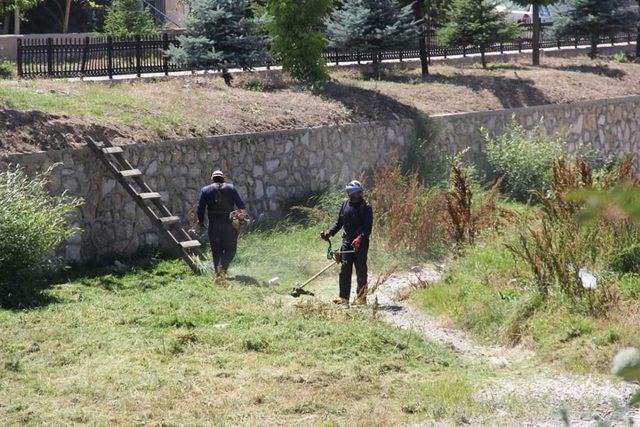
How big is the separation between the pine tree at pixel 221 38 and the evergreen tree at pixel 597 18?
19299 mm

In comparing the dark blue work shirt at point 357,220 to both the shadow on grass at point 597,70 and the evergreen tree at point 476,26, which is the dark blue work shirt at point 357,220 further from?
the shadow on grass at point 597,70

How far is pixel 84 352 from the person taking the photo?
385 inches

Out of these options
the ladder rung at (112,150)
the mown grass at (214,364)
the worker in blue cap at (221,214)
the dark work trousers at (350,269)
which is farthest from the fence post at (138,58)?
the dark work trousers at (350,269)

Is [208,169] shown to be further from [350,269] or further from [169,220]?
[350,269]

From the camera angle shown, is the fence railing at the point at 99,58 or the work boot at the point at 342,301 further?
the fence railing at the point at 99,58

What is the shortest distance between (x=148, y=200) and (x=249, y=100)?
5.23 meters

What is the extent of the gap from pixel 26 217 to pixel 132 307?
5.80 ft

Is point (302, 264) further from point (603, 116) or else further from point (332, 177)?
point (603, 116)

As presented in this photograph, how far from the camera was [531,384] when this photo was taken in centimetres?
925

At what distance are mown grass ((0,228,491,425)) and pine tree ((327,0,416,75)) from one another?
50.4 ft

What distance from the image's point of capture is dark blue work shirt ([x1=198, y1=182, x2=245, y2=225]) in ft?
46.5

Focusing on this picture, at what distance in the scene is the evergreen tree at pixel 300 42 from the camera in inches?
910

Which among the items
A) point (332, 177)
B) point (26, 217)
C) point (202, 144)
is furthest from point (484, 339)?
point (332, 177)

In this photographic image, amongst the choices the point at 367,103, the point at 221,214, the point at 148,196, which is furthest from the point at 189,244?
the point at 367,103
